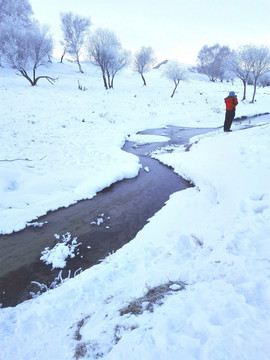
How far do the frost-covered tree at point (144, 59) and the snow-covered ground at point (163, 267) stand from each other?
3468 cm

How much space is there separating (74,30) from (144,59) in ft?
50.5

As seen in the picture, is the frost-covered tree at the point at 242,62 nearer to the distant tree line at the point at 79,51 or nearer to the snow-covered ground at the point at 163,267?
the distant tree line at the point at 79,51

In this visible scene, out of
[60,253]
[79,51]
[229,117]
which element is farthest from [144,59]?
[60,253]

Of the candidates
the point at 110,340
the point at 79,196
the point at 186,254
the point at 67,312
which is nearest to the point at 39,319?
the point at 67,312

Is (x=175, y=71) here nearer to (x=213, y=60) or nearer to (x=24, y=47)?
(x=24, y=47)

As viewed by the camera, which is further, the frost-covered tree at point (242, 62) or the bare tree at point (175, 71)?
the bare tree at point (175, 71)

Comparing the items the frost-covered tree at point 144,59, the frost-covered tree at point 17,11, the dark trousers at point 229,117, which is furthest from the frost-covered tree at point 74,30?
the dark trousers at point 229,117

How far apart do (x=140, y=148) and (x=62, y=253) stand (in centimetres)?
1044

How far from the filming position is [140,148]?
14.4 metres

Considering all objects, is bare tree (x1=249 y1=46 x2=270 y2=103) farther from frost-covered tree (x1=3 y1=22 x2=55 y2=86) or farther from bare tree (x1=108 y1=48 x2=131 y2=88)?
frost-covered tree (x1=3 y1=22 x2=55 y2=86)

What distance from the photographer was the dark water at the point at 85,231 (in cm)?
445

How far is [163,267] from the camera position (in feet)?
13.6

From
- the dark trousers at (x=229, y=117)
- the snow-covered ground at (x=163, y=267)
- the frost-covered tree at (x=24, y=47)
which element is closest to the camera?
the snow-covered ground at (x=163, y=267)

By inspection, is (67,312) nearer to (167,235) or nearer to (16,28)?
(167,235)
